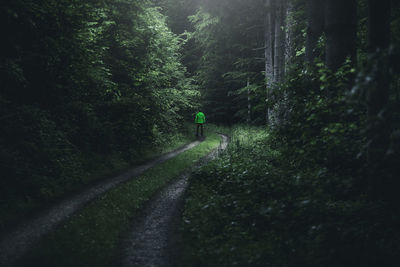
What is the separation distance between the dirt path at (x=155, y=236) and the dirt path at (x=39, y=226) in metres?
1.95

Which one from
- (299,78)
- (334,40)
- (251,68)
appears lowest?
(299,78)

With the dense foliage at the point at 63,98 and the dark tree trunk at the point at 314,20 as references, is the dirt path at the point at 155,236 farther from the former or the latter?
the dark tree trunk at the point at 314,20

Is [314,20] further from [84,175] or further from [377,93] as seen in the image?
[84,175]

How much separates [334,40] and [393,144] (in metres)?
4.60

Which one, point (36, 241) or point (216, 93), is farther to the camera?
point (216, 93)

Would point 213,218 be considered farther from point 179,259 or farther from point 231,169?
point 231,169

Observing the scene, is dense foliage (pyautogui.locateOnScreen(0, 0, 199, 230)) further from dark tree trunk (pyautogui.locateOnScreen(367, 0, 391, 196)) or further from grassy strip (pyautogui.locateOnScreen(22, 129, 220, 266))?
dark tree trunk (pyautogui.locateOnScreen(367, 0, 391, 196))

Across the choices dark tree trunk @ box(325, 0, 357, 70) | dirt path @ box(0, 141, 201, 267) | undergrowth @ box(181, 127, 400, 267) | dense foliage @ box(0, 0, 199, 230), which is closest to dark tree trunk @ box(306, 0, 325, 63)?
dark tree trunk @ box(325, 0, 357, 70)

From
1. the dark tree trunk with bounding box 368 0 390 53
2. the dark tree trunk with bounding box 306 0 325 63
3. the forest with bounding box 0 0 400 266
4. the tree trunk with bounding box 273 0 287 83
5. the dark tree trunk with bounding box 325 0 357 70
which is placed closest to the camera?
the forest with bounding box 0 0 400 266

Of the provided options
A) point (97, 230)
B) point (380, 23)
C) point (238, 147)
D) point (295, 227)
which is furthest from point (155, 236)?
point (238, 147)

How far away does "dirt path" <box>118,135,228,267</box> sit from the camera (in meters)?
5.48

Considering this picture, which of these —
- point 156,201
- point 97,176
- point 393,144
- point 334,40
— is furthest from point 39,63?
point 393,144

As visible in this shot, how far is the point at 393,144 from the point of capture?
3.07 metres

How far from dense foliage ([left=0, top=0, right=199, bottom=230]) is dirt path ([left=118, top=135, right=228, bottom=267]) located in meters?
3.40
